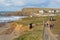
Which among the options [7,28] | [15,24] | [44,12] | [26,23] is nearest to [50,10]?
[44,12]

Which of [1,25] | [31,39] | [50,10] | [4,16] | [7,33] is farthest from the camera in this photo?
[1,25]

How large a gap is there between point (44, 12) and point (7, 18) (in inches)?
112

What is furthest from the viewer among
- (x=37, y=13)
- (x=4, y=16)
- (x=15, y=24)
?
(x=4, y=16)

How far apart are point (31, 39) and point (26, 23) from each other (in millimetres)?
2854

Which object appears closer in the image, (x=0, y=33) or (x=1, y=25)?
(x=0, y=33)

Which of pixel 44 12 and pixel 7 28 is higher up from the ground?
pixel 44 12

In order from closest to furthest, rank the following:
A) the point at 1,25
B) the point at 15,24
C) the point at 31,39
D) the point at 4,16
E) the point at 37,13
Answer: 1. the point at 31,39
2. the point at 37,13
3. the point at 15,24
4. the point at 4,16
5. the point at 1,25

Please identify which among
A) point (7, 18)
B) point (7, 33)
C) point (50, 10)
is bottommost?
point (7, 33)

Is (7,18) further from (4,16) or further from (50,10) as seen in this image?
(50,10)

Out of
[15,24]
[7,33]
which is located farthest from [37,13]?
[7,33]

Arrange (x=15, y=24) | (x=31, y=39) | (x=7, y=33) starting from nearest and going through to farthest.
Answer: (x=31, y=39), (x=15, y=24), (x=7, y=33)

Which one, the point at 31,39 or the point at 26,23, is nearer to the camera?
the point at 31,39

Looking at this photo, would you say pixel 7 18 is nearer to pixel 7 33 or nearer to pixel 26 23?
pixel 7 33

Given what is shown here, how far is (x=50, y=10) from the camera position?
656 cm
